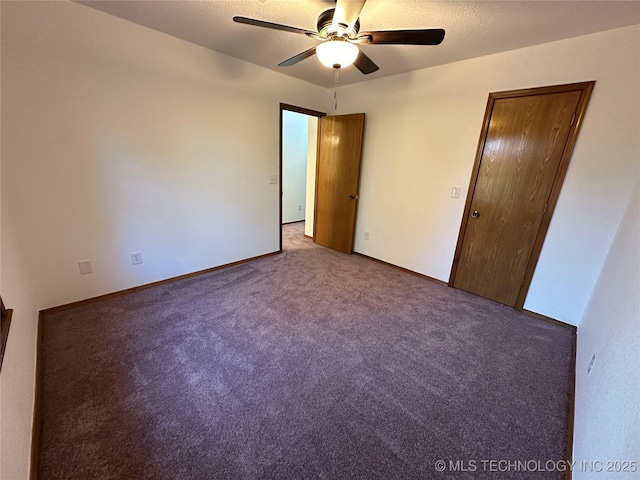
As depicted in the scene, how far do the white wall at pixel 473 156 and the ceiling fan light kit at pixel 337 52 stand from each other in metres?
1.03

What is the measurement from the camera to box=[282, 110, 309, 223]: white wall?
16.8 feet

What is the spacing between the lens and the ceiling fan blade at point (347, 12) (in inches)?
50.8

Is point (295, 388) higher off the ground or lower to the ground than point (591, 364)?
lower

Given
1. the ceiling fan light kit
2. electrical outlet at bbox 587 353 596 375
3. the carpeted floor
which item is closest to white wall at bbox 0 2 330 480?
the carpeted floor

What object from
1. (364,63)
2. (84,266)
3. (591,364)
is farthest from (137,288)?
(591,364)

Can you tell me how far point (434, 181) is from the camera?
115 inches

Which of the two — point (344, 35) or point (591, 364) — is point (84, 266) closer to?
point (344, 35)

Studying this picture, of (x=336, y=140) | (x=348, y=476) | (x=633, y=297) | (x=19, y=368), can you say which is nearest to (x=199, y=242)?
(x=19, y=368)

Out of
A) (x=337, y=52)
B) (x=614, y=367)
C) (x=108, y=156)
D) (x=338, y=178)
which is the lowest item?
(x=614, y=367)

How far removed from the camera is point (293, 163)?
5.37 metres

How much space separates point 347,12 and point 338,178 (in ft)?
8.04

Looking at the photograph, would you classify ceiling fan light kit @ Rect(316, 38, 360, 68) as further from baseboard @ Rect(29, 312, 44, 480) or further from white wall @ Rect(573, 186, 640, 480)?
baseboard @ Rect(29, 312, 44, 480)

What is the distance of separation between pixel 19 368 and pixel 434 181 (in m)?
3.47

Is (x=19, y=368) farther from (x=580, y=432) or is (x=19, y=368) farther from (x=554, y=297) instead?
→ (x=554, y=297)
